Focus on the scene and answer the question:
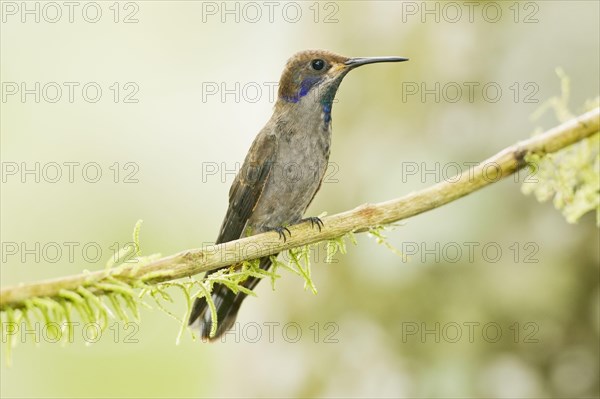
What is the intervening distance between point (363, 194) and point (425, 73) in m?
0.75

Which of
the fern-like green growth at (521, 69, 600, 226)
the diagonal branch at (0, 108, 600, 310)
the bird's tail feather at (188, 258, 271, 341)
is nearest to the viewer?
the diagonal branch at (0, 108, 600, 310)

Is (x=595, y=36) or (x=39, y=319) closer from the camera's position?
(x=39, y=319)

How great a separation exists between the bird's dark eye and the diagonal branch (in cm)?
121

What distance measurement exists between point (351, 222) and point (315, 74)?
1270 millimetres

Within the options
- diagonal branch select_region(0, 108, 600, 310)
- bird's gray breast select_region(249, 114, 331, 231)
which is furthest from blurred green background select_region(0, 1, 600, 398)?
diagonal branch select_region(0, 108, 600, 310)

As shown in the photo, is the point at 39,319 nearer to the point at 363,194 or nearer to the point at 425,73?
the point at 363,194

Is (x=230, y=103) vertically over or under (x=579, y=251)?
over

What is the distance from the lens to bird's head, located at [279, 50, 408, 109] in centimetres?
311

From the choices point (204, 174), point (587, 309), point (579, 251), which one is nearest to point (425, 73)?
point (579, 251)

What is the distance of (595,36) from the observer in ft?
10.8

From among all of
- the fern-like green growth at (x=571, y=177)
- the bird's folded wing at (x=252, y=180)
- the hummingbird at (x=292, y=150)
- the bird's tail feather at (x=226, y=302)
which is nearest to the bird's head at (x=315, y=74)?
the hummingbird at (x=292, y=150)

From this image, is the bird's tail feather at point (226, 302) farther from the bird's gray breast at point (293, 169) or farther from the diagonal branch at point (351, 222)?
the diagonal branch at point (351, 222)

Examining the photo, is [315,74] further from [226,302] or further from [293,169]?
[226,302]

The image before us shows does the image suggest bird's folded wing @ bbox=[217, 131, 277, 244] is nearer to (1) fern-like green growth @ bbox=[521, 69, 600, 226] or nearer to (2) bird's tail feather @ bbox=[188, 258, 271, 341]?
(2) bird's tail feather @ bbox=[188, 258, 271, 341]
